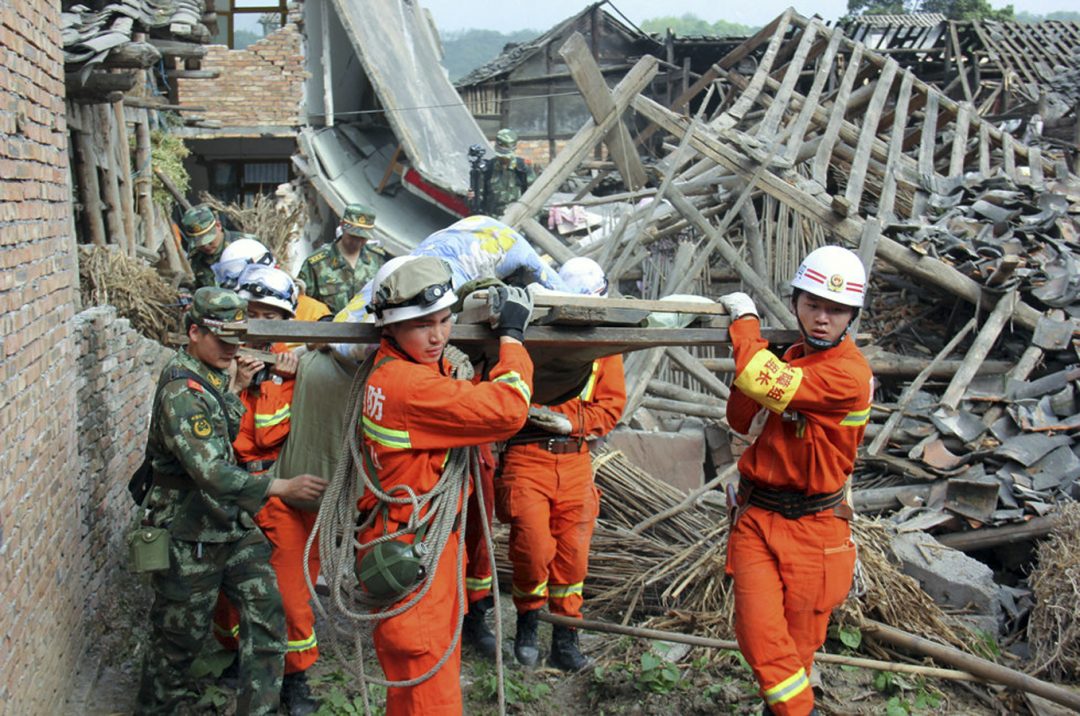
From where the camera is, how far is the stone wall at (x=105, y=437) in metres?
5.30

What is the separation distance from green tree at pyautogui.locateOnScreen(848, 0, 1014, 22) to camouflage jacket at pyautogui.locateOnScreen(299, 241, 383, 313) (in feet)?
81.0

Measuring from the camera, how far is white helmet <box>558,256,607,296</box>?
589 cm

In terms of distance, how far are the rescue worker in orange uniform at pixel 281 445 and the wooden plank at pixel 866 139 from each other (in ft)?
18.5

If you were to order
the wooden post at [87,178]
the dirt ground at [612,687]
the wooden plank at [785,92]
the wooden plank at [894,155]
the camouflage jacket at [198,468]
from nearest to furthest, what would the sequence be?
the camouflage jacket at [198,468] < the dirt ground at [612,687] < the wooden post at [87,178] < the wooden plank at [894,155] < the wooden plank at [785,92]

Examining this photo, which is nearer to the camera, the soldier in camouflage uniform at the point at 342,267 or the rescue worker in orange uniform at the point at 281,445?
the rescue worker in orange uniform at the point at 281,445

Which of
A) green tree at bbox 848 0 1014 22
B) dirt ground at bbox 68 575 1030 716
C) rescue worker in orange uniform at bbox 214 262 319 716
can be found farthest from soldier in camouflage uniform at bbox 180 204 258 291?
green tree at bbox 848 0 1014 22

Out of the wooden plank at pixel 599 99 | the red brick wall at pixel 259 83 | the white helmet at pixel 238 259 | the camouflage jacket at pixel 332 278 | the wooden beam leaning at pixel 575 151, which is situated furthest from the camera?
the red brick wall at pixel 259 83

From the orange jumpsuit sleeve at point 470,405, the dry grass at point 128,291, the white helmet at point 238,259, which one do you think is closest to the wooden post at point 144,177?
the dry grass at point 128,291

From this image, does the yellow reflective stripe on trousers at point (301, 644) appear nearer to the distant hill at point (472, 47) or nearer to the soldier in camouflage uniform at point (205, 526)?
the soldier in camouflage uniform at point (205, 526)

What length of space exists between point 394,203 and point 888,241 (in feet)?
36.9

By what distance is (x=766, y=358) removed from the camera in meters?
4.29

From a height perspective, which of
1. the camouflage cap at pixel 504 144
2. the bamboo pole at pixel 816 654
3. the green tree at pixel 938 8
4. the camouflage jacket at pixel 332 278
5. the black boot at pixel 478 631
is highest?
the green tree at pixel 938 8

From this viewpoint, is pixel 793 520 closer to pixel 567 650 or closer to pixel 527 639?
pixel 567 650

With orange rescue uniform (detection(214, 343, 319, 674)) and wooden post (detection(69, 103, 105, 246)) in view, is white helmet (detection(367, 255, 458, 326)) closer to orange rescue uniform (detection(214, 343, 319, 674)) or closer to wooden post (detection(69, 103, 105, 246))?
orange rescue uniform (detection(214, 343, 319, 674))
